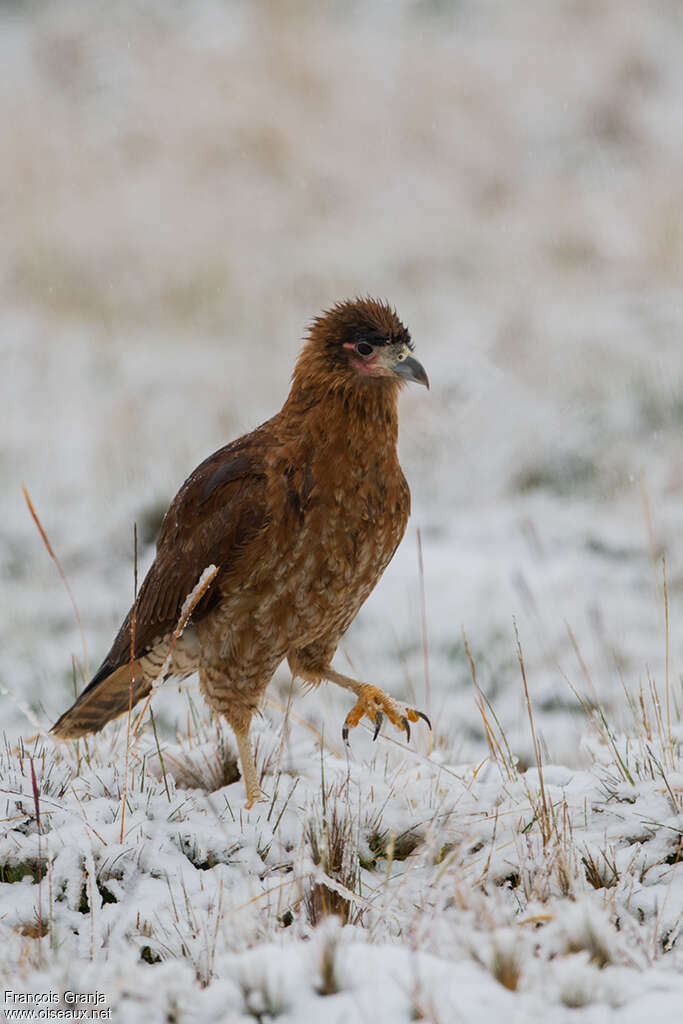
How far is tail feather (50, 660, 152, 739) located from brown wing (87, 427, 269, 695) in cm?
4

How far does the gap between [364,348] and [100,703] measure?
1.59 m

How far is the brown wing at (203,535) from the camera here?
10.5 feet

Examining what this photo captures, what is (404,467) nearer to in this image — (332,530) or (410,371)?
(410,371)

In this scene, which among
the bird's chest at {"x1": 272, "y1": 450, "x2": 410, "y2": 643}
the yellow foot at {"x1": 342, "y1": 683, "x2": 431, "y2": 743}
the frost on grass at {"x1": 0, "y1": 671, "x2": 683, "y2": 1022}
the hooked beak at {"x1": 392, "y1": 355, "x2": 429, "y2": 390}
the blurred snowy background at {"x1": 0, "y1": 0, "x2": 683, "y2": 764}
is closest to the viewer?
the frost on grass at {"x1": 0, "y1": 671, "x2": 683, "y2": 1022}

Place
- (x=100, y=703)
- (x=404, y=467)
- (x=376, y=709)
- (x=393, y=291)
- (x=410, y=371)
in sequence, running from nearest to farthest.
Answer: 1. (x=410, y=371)
2. (x=376, y=709)
3. (x=100, y=703)
4. (x=404, y=467)
5. (x=393, y=291)

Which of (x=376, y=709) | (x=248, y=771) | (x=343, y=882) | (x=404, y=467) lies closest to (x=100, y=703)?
(x=248, y=771)

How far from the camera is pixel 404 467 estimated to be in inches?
331

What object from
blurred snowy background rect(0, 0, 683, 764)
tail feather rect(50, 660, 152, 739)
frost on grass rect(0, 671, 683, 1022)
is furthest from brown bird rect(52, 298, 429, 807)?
blurred snowy background rect(0, 0, 683, 764)

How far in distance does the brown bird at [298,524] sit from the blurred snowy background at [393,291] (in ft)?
2.02

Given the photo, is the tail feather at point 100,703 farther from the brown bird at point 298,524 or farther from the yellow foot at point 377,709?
the yellow foot at point 377,709

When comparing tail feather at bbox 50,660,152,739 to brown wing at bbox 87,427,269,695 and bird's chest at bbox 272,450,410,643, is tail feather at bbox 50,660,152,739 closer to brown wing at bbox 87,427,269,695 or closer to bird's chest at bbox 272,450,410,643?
brown wing at bbox 87,427,269,695

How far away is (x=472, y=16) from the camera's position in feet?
55.2

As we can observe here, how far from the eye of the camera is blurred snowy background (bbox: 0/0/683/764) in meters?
6.73

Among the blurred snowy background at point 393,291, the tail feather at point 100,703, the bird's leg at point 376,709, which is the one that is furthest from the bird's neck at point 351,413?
the tail feather at point 100,703
